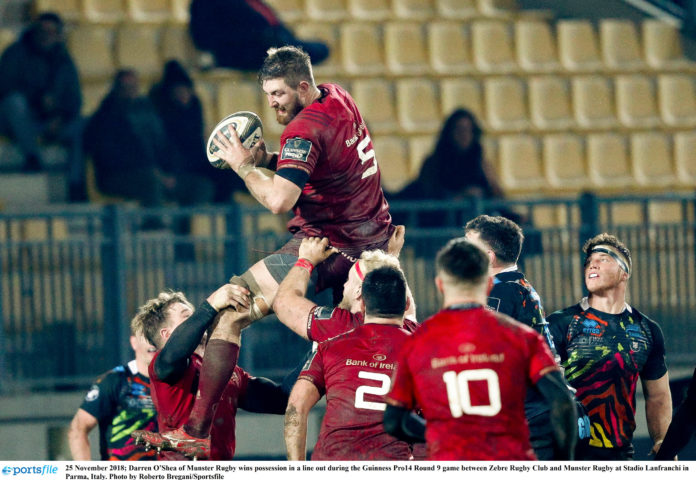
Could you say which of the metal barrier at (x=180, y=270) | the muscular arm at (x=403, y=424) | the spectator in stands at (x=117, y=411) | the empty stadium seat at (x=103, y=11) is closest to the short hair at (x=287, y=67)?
the muscular arm at (x=403, y=424)

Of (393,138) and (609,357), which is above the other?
(393,138)

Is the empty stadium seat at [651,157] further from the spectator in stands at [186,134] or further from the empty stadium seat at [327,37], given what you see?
the spectator in stands at [186,134]

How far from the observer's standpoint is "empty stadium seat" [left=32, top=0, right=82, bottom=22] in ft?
38.2

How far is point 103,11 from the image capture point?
39.1 feet

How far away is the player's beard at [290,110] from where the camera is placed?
5.50 m

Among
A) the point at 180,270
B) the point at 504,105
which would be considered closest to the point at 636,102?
the point at 504,105

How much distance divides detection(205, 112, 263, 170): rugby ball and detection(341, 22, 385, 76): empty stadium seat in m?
6.60

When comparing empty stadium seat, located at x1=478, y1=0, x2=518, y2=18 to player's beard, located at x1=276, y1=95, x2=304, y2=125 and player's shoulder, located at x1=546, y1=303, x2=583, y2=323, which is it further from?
player's beard, located at x1=276, y1=95, x2=304, y2=125

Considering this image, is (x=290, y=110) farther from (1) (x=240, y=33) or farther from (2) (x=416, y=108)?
(2) (x=416, y=108)

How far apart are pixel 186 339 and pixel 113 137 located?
213 inches

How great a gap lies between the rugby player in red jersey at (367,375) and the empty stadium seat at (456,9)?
8331 mm
